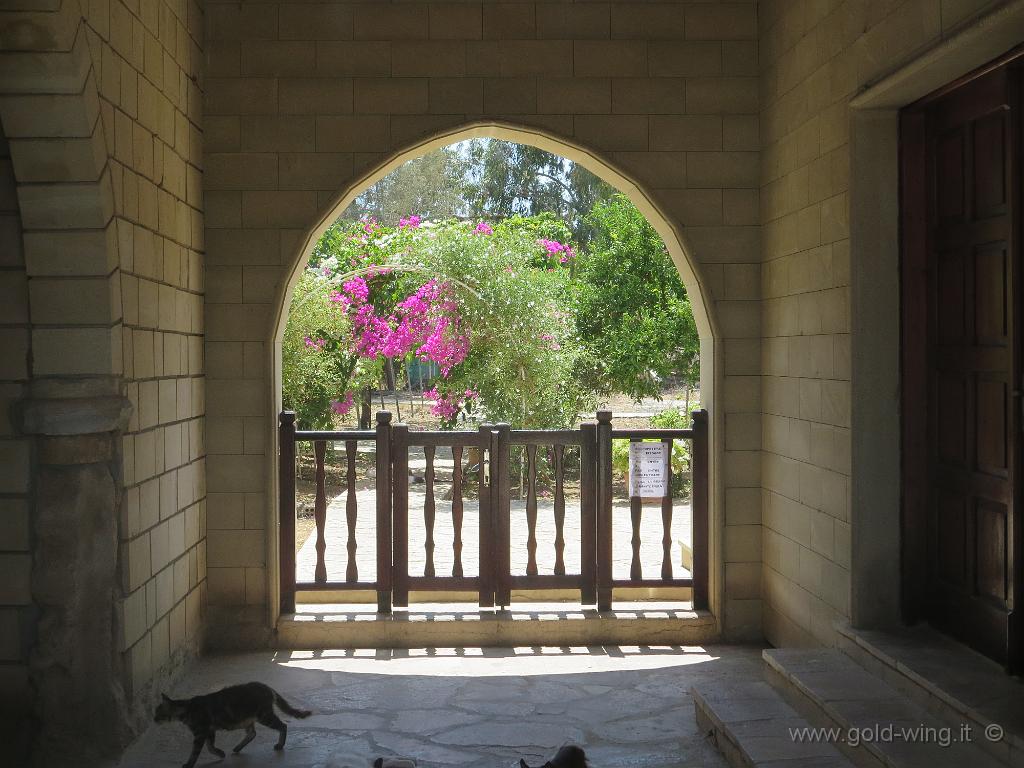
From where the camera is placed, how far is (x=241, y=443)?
4.57 metres

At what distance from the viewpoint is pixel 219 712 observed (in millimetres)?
3117

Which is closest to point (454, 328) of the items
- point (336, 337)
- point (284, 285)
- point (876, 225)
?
point (336, 337)

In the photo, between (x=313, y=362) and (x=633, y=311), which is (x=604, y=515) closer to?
(x=313, y=362)

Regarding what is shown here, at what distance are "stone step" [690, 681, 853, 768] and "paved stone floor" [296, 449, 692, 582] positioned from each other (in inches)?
82.0

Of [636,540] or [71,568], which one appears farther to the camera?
[636,540]

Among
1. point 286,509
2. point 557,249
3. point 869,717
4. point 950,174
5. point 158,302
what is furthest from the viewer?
point 557,249

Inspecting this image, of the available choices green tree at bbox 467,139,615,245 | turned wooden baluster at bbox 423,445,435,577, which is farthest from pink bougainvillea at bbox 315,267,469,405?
green tree at bbox 467,139,615,245

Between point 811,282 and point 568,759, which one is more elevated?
point 811,282

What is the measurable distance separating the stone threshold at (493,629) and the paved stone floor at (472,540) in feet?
2.04

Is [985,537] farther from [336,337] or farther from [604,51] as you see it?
[336,337]

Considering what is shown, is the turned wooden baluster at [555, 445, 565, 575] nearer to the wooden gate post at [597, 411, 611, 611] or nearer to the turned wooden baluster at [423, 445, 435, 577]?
the wooden gate post at [597, 411, 611, 611]

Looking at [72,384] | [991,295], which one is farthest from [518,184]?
[72,384]

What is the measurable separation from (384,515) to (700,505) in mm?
1494

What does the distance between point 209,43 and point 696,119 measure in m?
2.24
